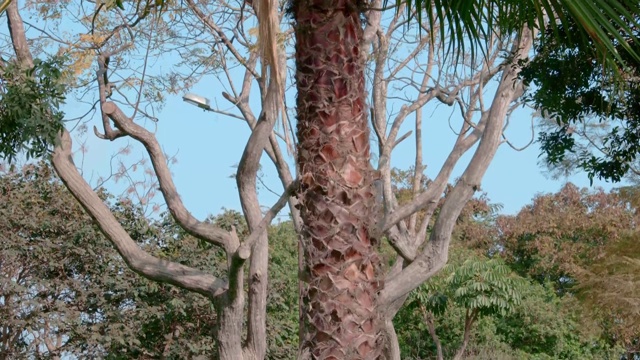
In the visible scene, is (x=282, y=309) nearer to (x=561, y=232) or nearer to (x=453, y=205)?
(x=453, y=205)

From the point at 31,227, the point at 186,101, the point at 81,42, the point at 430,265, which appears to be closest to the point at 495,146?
the point at 430,265

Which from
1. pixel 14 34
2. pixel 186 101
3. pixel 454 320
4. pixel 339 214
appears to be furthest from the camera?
pixel 454 320

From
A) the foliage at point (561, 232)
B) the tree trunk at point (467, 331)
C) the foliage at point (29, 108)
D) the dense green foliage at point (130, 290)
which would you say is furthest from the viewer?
the foliage at point (561, 232)

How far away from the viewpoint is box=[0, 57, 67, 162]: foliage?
258 inches

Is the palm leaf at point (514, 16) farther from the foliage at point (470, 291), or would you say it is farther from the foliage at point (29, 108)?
the foliage at point (470, 291)

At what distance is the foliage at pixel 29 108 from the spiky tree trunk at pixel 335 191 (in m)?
2.45

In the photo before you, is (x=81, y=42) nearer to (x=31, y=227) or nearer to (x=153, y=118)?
(x=153, y=118)

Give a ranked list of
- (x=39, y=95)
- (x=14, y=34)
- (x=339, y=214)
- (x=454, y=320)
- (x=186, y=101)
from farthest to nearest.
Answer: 1. (x=454, y=320)
2. (x=186, y=101)
3. (x=14, y=34)
4. (x=39, y=95)
5. (x=339, y=214)

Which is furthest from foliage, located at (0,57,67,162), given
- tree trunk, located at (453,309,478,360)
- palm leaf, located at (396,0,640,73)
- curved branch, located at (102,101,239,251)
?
tree trunk, located at (453,309,478,360)

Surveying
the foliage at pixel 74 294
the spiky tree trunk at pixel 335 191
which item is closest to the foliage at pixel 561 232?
the foliage at pixel 74 294

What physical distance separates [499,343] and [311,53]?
1414 cm

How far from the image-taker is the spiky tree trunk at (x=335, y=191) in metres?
4.88

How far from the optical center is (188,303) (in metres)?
12.8

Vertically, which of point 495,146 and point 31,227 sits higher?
point 31,227
